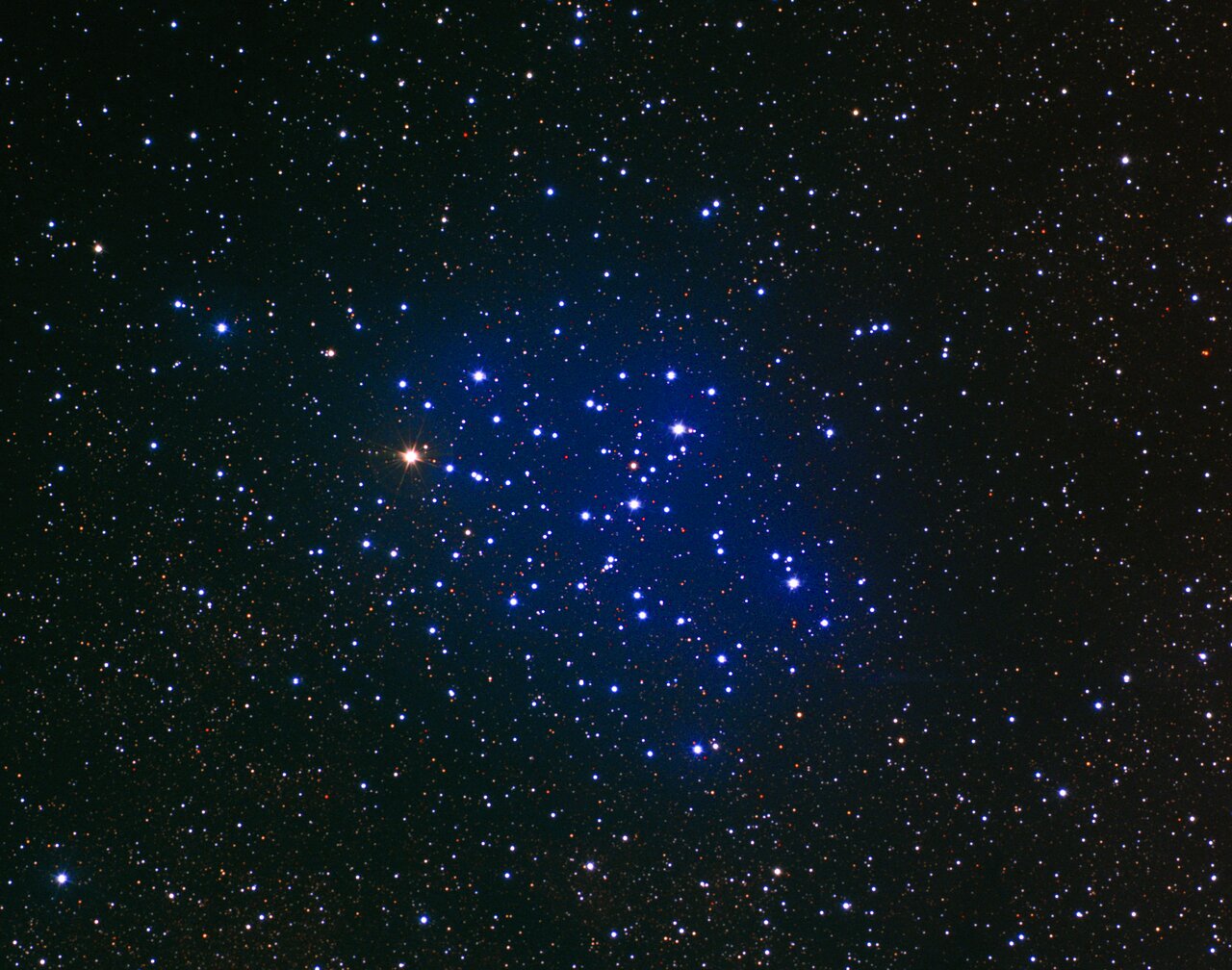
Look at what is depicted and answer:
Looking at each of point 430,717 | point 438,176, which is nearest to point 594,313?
point 438,176

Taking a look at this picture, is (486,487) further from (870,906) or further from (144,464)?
(870,906)

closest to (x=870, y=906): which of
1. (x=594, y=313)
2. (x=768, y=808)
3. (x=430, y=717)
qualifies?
(x=768, y=808)

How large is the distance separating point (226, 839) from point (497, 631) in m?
0.23

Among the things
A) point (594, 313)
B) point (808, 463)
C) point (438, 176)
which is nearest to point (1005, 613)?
point (808, 463)

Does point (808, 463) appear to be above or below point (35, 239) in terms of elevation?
below

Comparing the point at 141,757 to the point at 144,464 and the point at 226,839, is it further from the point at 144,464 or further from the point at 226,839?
the point at 144,464

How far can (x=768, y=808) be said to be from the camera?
0.44m

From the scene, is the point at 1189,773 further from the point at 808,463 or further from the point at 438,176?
the point at 438,176

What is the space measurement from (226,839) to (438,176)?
46 centimetres

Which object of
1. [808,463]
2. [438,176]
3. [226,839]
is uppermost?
[438,176]

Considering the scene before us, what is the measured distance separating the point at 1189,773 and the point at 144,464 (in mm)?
722

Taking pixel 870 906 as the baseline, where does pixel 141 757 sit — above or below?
above

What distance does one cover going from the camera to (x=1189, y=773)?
0.45m

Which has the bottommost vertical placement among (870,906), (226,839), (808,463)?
(870,906)
